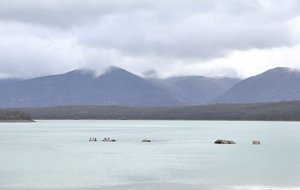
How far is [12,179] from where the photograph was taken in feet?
169

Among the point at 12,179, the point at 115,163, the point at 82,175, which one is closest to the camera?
the point at 12,179

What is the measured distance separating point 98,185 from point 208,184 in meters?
9.22

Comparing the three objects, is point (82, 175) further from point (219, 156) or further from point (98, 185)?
point (219, 156)

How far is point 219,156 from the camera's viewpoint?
272ft

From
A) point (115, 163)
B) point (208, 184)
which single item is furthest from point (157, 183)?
point (115, 163)

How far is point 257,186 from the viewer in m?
47.8

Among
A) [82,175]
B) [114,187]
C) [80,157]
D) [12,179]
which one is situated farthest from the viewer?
[80,157]

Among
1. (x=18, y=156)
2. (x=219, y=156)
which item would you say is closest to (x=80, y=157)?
(x=18, y=156)

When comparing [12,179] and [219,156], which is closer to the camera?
[12,179]

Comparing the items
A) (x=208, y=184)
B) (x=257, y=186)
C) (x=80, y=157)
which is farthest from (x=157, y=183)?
(x=80, y=157)

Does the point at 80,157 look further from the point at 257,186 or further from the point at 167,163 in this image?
the point at 257,186

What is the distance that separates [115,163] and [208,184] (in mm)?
22341

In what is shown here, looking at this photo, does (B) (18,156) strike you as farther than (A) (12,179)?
Yes

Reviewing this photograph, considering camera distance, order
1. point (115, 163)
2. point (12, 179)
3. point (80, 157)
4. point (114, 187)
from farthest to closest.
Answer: point (80, 157)
point (115, 163)
point (12, 179)
point (114, 187)
